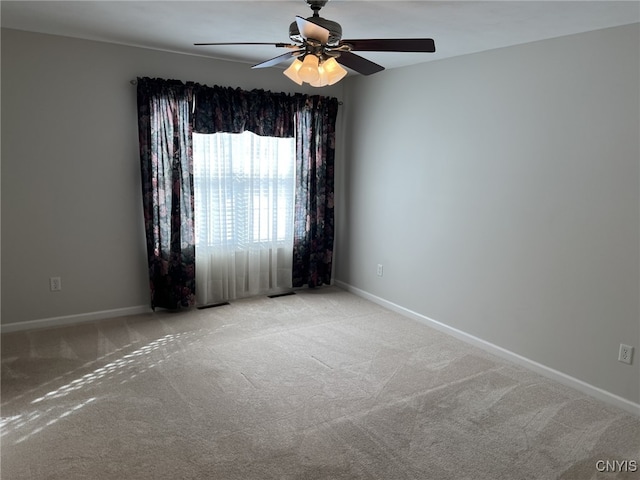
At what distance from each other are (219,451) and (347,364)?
1.27 meters

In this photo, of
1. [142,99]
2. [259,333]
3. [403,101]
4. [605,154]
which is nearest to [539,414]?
[605,154]

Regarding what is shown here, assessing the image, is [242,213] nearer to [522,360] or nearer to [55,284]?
[55,284]

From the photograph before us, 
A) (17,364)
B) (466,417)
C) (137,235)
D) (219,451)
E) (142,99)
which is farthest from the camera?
(137,235)

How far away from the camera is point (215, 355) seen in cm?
350

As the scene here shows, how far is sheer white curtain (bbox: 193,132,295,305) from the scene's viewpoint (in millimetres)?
4426

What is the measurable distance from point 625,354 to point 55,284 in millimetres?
4265

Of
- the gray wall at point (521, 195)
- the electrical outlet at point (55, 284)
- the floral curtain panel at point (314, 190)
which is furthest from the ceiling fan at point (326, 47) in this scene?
the electrical outlet at point (55, 284)

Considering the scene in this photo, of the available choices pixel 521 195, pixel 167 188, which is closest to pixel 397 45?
pixel 521 195

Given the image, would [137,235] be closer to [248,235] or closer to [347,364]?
[248,235]

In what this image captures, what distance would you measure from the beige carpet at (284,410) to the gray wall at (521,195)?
1.31ft

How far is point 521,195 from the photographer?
3.41 metres

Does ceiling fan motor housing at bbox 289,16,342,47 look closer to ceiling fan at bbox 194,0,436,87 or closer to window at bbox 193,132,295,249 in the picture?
ceiling fan at bbox 194,0,436,87

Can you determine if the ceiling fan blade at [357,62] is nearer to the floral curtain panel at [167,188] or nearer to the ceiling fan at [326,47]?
the ceiling fan at [326,47]

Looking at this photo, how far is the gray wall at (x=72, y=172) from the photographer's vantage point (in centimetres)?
360
